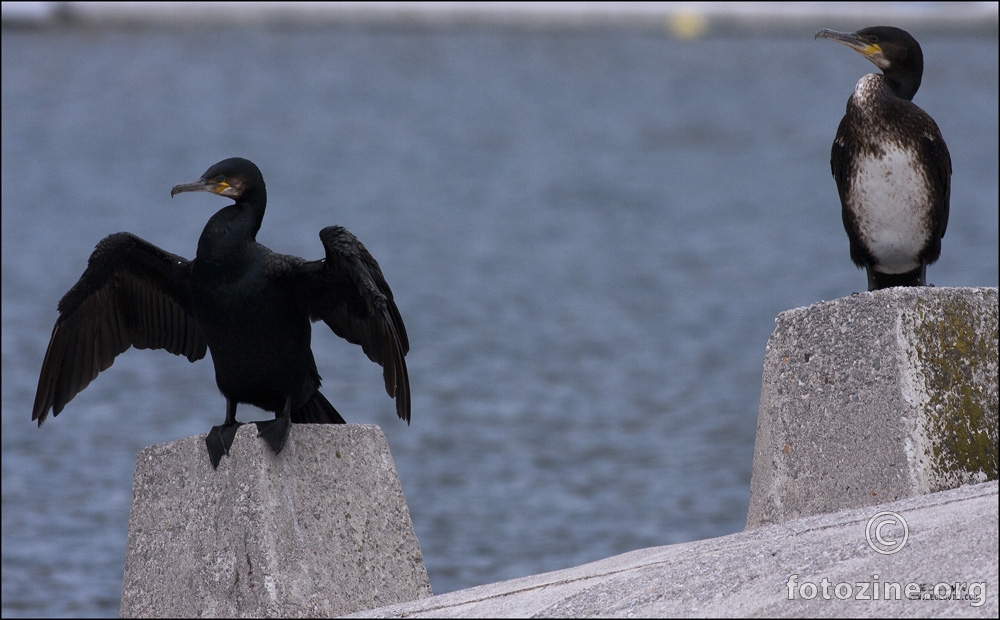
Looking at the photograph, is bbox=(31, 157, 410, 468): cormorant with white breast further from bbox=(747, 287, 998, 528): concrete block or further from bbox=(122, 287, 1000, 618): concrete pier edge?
bbox=(747, 287, 998, 528): concrete block

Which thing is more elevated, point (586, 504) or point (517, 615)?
point (517, 615)

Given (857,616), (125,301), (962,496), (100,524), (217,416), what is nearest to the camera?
(857,616)

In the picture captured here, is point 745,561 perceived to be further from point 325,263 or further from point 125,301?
point 125,301

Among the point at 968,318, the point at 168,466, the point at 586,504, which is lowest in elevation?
the point at 586,504

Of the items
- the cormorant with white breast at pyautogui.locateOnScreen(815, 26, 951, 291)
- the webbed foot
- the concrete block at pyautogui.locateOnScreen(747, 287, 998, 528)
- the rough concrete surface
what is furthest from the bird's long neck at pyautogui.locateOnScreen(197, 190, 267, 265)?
the cormorant with white breast at pyautogui.locateOnScreen(815, 26, 951, 291)

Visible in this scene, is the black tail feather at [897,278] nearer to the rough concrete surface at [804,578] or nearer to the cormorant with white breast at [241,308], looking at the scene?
the rough concrete surface at [804,578]

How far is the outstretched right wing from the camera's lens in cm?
498

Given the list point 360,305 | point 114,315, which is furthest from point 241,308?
point 114,315

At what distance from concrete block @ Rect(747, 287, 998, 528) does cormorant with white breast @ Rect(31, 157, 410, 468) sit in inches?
64.3

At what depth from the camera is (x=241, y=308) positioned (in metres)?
4.65

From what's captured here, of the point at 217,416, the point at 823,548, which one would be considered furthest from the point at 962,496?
the point at 217,416

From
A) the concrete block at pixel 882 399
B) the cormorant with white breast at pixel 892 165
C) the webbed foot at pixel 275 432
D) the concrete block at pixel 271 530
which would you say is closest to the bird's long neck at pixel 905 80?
the cormorant with white breast at pixel 892 165

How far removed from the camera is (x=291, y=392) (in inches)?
188

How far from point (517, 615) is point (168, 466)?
5.17 ft
